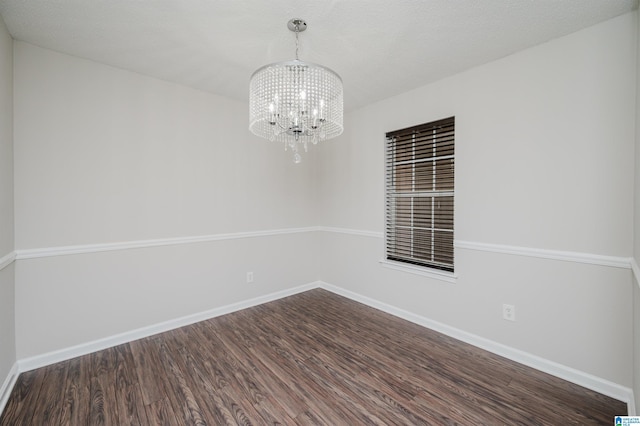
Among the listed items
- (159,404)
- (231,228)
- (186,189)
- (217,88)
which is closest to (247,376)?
(159,404)

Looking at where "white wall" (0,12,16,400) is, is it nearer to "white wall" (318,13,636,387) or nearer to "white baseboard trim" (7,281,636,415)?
"white baseboard trim" (7,281,636,415)

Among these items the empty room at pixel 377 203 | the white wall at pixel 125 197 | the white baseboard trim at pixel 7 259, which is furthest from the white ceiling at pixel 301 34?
the white baseboard trim at pixel 7 259

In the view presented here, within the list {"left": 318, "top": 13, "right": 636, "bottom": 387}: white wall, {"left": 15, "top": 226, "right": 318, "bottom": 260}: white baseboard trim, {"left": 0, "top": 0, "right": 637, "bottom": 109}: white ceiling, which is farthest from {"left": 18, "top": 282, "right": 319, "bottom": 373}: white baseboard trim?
{"left": 0, "top": 0, "right": 637, "bottom": 109}: white ceiling

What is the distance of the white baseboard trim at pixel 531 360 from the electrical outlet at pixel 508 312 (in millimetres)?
245

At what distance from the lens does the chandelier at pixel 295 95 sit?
1812 mm

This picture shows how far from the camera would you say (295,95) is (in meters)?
1.83

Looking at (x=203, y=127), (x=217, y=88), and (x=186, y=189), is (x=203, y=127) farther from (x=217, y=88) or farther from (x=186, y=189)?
(x=186, y=189)

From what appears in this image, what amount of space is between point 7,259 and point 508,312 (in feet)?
12.3

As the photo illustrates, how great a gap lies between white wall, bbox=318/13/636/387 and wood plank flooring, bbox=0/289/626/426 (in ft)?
1.05

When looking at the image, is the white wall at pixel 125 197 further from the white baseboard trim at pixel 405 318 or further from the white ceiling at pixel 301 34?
the white ceiling at pixel 301 34

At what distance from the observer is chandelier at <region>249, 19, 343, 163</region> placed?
5.95ft

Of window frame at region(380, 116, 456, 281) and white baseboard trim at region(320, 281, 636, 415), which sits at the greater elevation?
window frame at region(380, 116, 456, 281)

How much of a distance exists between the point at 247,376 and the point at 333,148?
9.38ft

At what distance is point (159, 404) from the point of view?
6.00 feet
